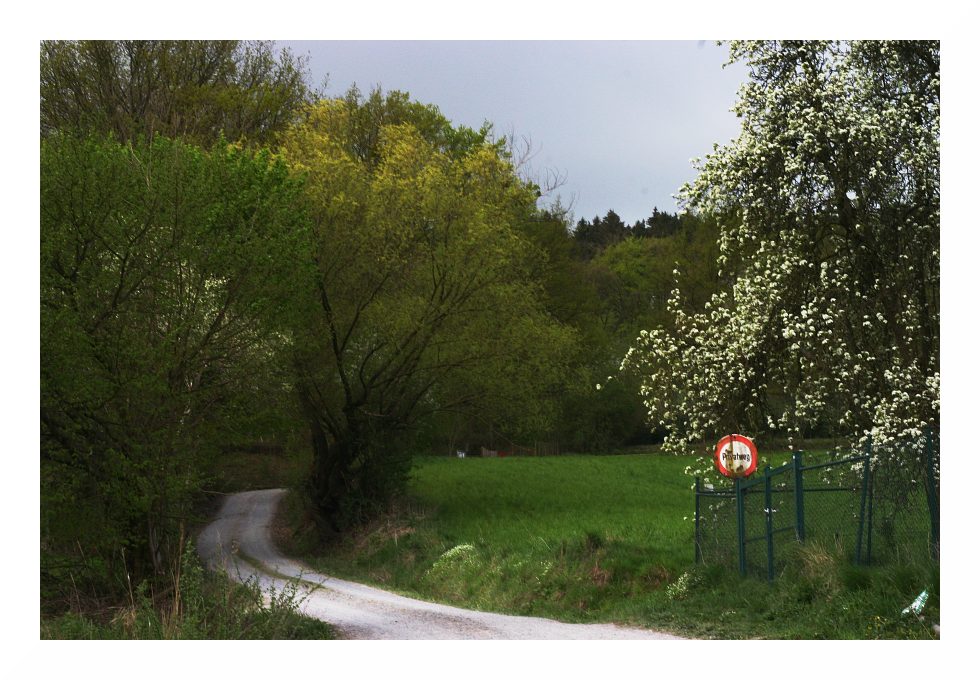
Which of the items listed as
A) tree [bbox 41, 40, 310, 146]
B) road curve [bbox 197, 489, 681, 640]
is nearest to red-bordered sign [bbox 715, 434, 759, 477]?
road curve [bbox 197, 489, 681, 640]

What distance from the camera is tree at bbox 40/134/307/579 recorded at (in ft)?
46.7

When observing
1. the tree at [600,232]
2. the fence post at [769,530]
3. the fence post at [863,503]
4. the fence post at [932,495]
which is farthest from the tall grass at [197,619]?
the tree at [600,232]

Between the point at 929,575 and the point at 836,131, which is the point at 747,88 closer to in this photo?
the point at 836,131

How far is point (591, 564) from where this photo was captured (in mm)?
20469

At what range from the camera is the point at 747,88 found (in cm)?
1728

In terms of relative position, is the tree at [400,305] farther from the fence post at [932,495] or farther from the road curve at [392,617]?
the fence post at [932,495]

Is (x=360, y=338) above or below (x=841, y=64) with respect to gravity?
below

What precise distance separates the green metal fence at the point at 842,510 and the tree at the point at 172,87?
2177 centimetres

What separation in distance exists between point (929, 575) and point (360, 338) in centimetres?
2114

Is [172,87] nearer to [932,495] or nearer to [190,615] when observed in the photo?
[190,615]

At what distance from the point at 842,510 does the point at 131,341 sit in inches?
411

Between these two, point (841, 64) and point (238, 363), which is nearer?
point (841, 64)

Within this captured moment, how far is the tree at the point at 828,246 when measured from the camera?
1576 cm

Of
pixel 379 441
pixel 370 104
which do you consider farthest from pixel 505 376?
pixel 370 104
